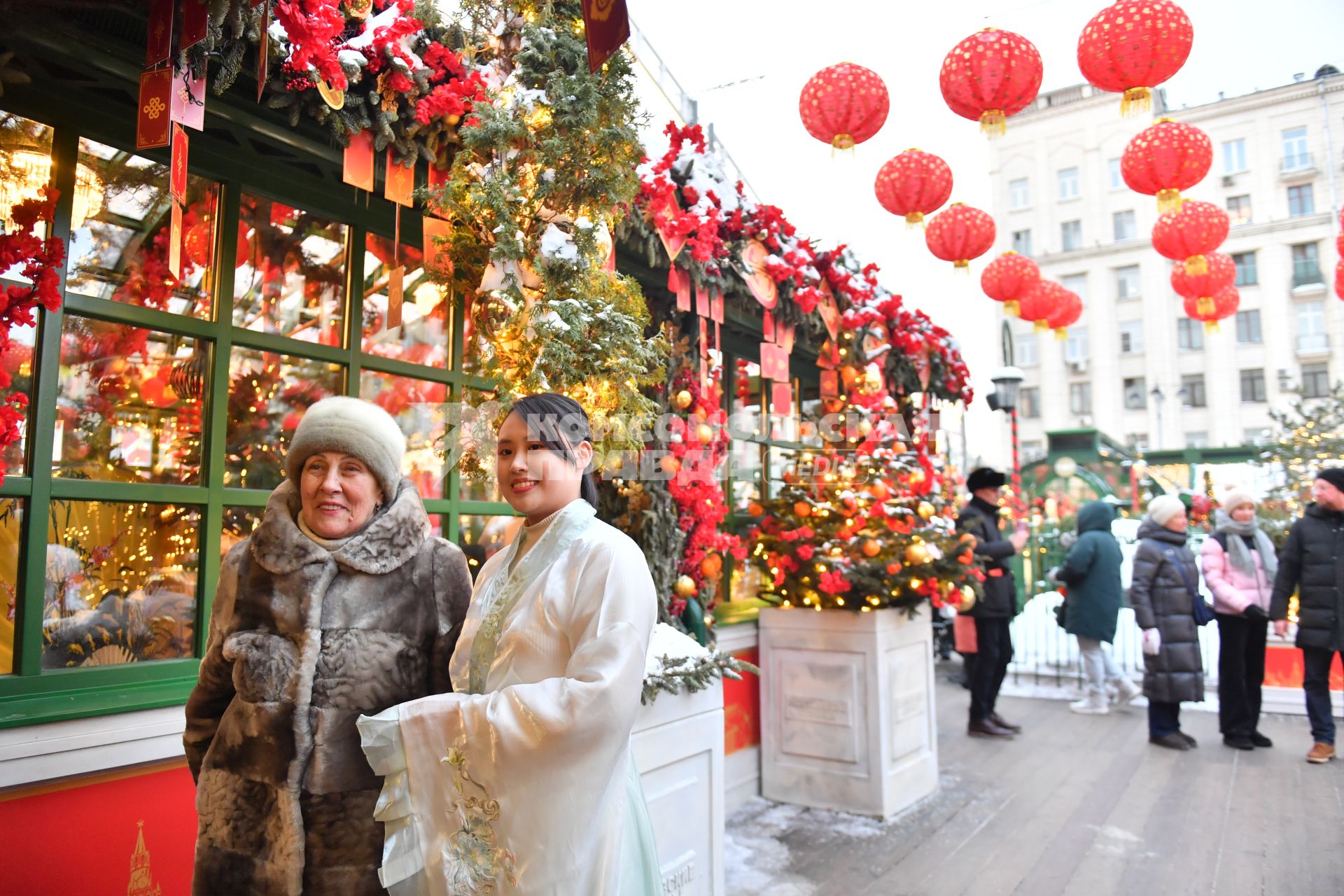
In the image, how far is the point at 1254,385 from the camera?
28.5 m

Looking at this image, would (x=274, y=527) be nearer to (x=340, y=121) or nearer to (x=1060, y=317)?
(x=340, y=121)

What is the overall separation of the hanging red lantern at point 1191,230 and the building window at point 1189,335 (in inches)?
1078

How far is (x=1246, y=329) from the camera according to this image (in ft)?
94.1

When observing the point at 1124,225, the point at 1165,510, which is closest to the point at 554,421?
the point at 1165,510

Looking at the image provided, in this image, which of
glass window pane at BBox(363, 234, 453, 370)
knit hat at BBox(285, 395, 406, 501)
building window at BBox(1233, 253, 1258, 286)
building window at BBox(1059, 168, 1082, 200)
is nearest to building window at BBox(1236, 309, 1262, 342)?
building window at BBox(1233, 253, 1258, 286)

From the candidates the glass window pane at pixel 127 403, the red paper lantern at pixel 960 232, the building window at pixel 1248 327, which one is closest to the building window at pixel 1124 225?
the building window at pixel 1248 327

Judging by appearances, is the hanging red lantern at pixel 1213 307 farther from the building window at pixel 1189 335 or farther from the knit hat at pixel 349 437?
the building window at pixel 1189 335

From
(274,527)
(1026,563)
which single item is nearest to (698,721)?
(274,527)

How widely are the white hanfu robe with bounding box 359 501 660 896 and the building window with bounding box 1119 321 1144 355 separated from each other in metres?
33.3

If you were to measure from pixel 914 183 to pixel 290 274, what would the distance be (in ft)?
11.5

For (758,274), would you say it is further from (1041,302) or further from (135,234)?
(1041,302)

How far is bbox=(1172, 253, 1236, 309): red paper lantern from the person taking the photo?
659 cm

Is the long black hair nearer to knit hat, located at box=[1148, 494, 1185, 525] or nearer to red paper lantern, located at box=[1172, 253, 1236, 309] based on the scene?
knit hat, located at box=[1148, 494, 1185, 525]

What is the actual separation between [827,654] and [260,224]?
3.33 meters
